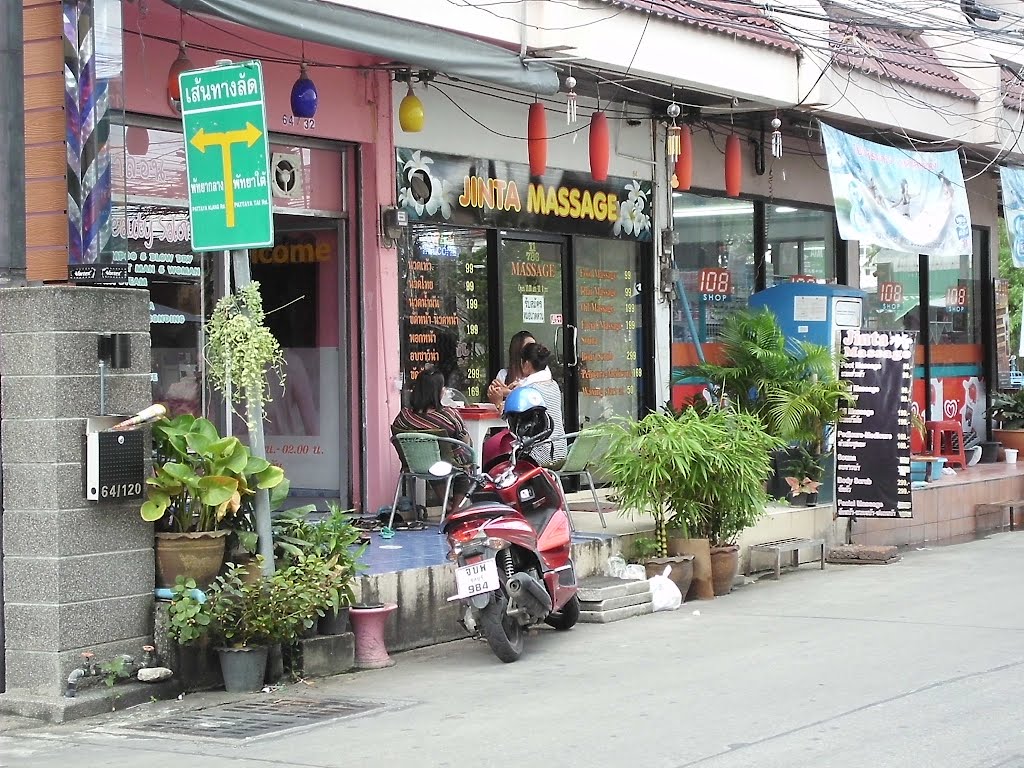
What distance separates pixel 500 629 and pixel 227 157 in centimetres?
335

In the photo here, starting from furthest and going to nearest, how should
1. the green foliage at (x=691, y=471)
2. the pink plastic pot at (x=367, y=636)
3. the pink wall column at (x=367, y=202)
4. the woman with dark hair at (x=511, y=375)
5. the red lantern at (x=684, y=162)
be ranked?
the red lantern at (x=684, y=162), the woman with dark hair at (x=511, y=375), the pink wall column at (x=367, y=202), the green foliage at (x=691, y=471), the pink plastic pot at (x=367, y=636)

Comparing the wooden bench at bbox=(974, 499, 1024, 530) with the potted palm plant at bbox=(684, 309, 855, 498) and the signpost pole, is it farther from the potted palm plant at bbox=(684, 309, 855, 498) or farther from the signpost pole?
the signpost pole

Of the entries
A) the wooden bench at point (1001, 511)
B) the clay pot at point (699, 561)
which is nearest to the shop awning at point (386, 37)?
the clay pot at point (699, 561)

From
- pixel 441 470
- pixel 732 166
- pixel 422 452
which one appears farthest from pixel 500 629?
pixel 732 166

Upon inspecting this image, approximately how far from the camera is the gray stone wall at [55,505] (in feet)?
27.6

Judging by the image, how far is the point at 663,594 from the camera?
38.4ft

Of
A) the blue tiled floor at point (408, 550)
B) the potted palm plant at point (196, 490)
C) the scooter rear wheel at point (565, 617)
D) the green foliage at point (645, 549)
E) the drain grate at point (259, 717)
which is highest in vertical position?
the potted palm plant at point (196, 490)

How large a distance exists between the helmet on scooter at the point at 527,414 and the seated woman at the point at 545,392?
3.90 ft

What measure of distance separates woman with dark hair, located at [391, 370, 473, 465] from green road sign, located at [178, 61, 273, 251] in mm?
3875

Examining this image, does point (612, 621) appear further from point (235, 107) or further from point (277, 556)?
point (235, 107)

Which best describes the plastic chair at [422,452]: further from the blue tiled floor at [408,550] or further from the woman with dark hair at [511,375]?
the woman with dark hair at [511,375]

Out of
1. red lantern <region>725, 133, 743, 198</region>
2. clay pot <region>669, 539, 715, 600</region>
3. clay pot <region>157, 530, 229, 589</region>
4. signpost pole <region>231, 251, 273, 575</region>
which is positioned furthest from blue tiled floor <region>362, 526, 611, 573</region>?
red lantern <region>725, 133, 743, 198</region>

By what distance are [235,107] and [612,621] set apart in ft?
15.6

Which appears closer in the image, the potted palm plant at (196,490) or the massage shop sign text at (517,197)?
the potted palm plant at (196,490)
